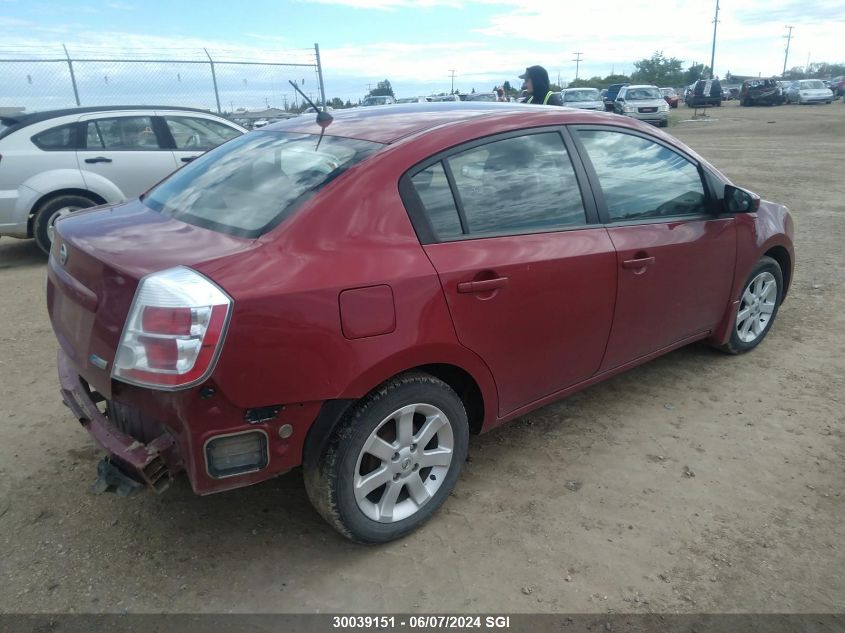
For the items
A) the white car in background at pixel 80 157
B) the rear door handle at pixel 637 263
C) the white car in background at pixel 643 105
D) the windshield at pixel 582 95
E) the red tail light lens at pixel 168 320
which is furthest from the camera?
the white car in background at pixel 643 105

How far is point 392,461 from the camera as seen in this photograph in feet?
8.27

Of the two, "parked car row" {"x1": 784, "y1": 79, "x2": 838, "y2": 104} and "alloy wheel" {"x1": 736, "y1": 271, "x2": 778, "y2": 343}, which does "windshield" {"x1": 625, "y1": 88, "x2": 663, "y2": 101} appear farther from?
"alloy wheel" {"x1": 736, "y1": 271, "x2": 778, "y2": 343}

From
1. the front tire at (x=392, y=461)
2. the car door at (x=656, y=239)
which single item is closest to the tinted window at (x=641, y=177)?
the car door at (x=656, y=239)

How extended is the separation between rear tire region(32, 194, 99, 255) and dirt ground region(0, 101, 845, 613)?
3.27 metres

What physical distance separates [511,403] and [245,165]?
164 cm

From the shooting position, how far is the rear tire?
22.0 feet

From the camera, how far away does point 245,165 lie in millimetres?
2906

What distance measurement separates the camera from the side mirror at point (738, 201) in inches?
147

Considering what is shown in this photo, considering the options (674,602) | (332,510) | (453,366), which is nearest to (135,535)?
(332,510)

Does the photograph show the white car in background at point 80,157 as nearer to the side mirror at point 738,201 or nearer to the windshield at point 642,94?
the side mirror at point 738,201

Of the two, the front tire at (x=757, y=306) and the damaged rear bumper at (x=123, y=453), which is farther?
the front tire at (x=757, y=306)

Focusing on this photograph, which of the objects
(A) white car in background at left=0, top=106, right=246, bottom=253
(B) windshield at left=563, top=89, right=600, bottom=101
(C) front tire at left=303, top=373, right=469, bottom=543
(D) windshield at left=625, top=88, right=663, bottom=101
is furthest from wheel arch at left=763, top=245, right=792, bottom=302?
(D) windshield at left=625, top=88, right=663, bottom=101

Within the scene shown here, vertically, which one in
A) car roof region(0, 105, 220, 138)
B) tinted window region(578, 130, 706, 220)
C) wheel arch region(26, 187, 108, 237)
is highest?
car roof region(0, 105, 220, 138)

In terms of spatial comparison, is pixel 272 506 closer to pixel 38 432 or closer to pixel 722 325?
pixel 38 432
